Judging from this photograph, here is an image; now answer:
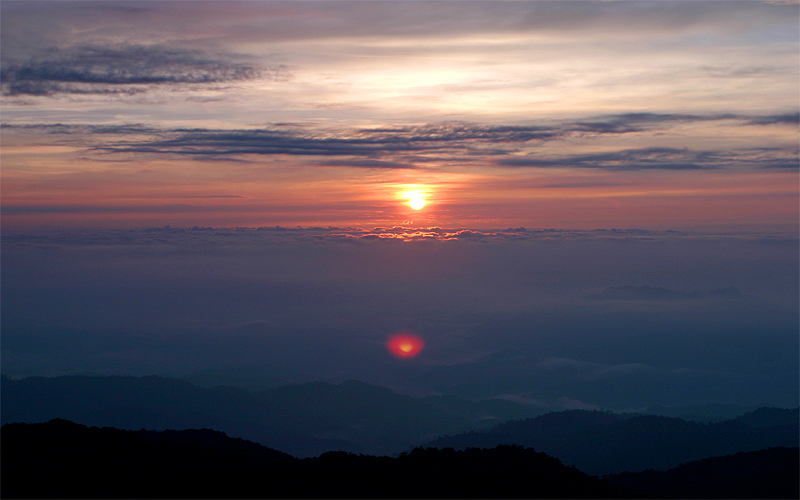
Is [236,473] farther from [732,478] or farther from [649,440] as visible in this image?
[649,440]

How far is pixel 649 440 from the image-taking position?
126 m

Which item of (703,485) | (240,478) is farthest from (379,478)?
(703,485)

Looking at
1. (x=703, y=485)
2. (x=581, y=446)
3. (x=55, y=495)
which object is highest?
(x=581, y=446)

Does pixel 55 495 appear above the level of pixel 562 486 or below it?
below

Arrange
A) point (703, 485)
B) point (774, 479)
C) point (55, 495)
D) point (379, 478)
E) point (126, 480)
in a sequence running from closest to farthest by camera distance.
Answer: point (55, 495) → point (126, 480) → point (379, 478) → point (774, 479) → point (703, 485)

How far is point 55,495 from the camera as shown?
2859 cm

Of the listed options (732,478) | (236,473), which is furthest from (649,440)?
(236,473)

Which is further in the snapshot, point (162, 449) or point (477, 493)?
point (162, 449)

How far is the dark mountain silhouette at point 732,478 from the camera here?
140 ft

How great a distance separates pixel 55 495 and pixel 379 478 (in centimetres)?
1797

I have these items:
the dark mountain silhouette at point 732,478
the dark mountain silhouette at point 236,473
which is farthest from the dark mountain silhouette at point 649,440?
the dark mountain silhouette at point 236,473

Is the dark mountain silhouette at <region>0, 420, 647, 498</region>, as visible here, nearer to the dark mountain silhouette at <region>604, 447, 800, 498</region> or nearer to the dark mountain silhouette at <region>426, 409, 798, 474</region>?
the dark mountain silhouette at <region>604, 447, 800, 498</region>

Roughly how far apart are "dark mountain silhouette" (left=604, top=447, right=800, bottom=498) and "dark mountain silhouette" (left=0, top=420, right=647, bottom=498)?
12006mm

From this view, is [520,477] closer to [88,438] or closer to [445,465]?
[445,465]
